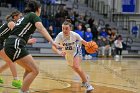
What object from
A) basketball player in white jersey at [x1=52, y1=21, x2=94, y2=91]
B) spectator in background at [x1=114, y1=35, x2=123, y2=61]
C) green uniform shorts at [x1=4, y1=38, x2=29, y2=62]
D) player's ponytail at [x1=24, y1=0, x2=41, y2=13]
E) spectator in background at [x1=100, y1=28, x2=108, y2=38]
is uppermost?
player's ponytail at [x1=24, y1=0, x2=41, y2=13]

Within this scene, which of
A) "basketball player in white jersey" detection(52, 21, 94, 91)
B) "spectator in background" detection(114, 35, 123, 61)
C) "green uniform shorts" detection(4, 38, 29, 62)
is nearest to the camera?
"green uniform shorts" detection(4, 38, 29, 62)

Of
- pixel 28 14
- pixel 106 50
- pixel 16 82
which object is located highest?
pixel 28 14

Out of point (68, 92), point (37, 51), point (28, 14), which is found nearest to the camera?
point (28, 14)

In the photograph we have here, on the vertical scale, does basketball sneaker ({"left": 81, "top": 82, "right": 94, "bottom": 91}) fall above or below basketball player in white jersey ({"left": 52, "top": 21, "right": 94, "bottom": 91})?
below

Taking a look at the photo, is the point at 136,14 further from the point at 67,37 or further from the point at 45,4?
the point at 67,37

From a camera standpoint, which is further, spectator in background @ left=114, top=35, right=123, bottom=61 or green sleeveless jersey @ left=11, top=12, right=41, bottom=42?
spectator in background @ left=114, top=35, right=123, bottom=61

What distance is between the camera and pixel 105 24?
3016 cm

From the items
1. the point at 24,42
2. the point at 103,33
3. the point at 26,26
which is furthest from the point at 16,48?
the point at 103,33

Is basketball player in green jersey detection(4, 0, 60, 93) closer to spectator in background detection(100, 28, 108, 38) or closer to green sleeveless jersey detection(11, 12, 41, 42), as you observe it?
green sleeveless jersey detection(11, 12, 41, 42)

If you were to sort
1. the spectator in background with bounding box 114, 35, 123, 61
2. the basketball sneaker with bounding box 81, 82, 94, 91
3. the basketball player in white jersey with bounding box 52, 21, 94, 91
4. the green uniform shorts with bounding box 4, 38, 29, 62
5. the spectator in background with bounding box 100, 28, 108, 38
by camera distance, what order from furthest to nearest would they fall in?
the spectator in background with bounding box 100, 28, 108, 38 → the spectator in background with bounding box 114, 35, 123, 61 → the basketball player in white jersey with bounding box 52, 21, 94, 91 → the basketball sneaker with bounding box 81, 82, 94, 91 → the green uniform shorts with bounding box 4, 38, 29, 62

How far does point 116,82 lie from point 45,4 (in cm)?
1655

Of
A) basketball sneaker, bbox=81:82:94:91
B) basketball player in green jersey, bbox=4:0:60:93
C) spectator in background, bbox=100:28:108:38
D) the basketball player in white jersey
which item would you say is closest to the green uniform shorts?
basketball player in green jersey, bbox=4:0:60:93

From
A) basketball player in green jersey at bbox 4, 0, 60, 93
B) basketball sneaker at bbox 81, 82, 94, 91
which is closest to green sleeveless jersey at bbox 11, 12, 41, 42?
basketball player in green jersey at bbox 4, 0, 60, 93

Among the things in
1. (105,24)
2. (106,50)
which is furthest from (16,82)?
(105,24)
